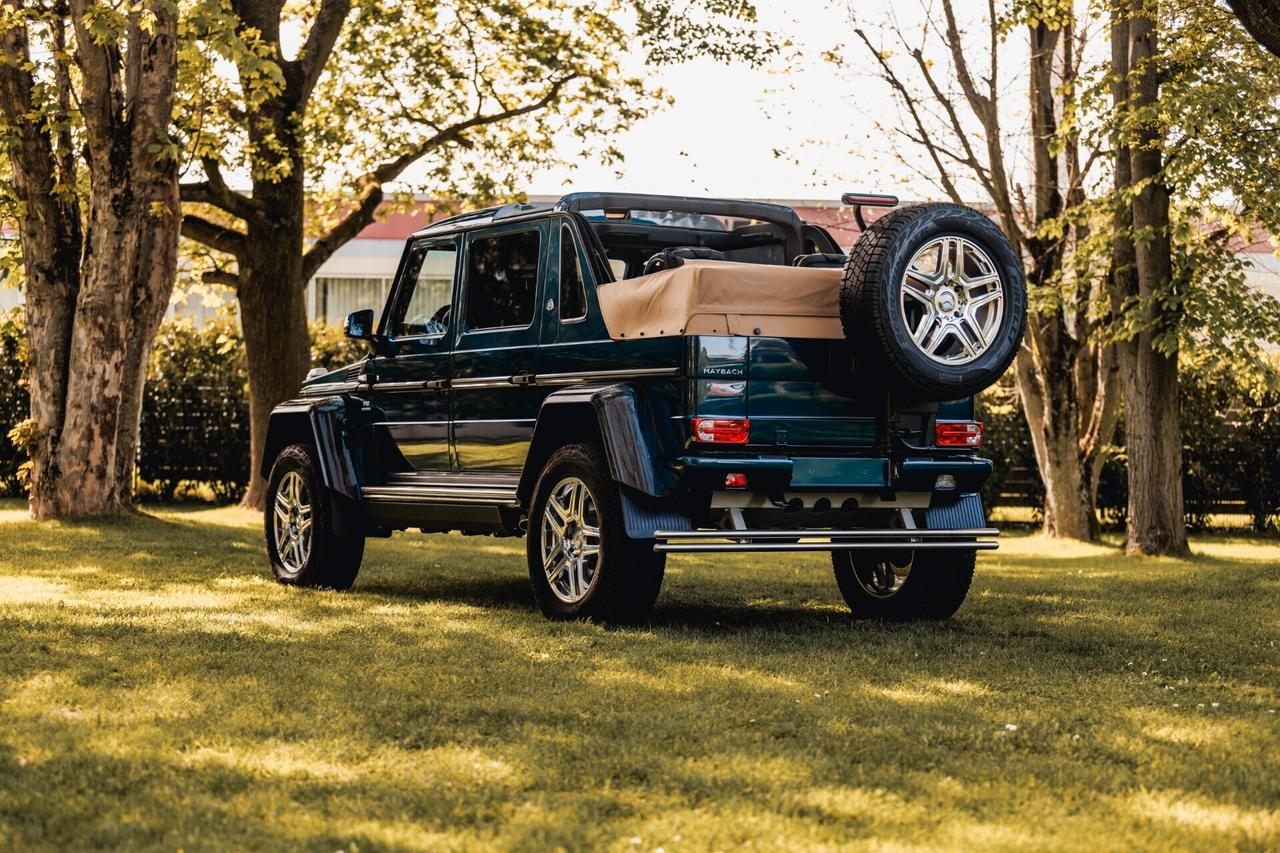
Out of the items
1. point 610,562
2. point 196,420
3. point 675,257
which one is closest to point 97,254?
point 196,420

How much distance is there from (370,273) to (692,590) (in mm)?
26791

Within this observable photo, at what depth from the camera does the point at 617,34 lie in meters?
21.3

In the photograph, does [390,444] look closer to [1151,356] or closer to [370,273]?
[1151,356]

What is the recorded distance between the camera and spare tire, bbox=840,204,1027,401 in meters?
7.77

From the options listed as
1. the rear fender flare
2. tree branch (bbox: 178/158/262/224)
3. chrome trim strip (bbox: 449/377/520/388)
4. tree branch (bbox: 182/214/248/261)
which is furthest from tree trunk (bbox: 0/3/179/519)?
the rear fender flare

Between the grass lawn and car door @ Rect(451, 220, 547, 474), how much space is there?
3.00ft

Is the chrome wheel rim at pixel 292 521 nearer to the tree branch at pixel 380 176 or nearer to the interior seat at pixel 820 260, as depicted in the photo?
the interior seat at pixel 820 260

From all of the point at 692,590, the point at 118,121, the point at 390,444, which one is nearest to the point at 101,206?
the point at 118,121

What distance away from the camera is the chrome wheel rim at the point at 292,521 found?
34.7ft

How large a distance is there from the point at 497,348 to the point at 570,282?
707 millimetres

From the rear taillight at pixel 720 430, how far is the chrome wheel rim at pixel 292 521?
346 centimetres

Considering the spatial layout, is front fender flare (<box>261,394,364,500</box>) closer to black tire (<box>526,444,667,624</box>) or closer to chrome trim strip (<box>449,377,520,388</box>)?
chrome trim strip (<box>449,377,520,388</box>)

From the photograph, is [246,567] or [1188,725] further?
[246,567]

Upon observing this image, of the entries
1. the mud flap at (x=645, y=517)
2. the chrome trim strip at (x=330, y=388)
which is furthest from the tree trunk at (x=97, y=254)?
the mud flap at (x=645, y=517)
